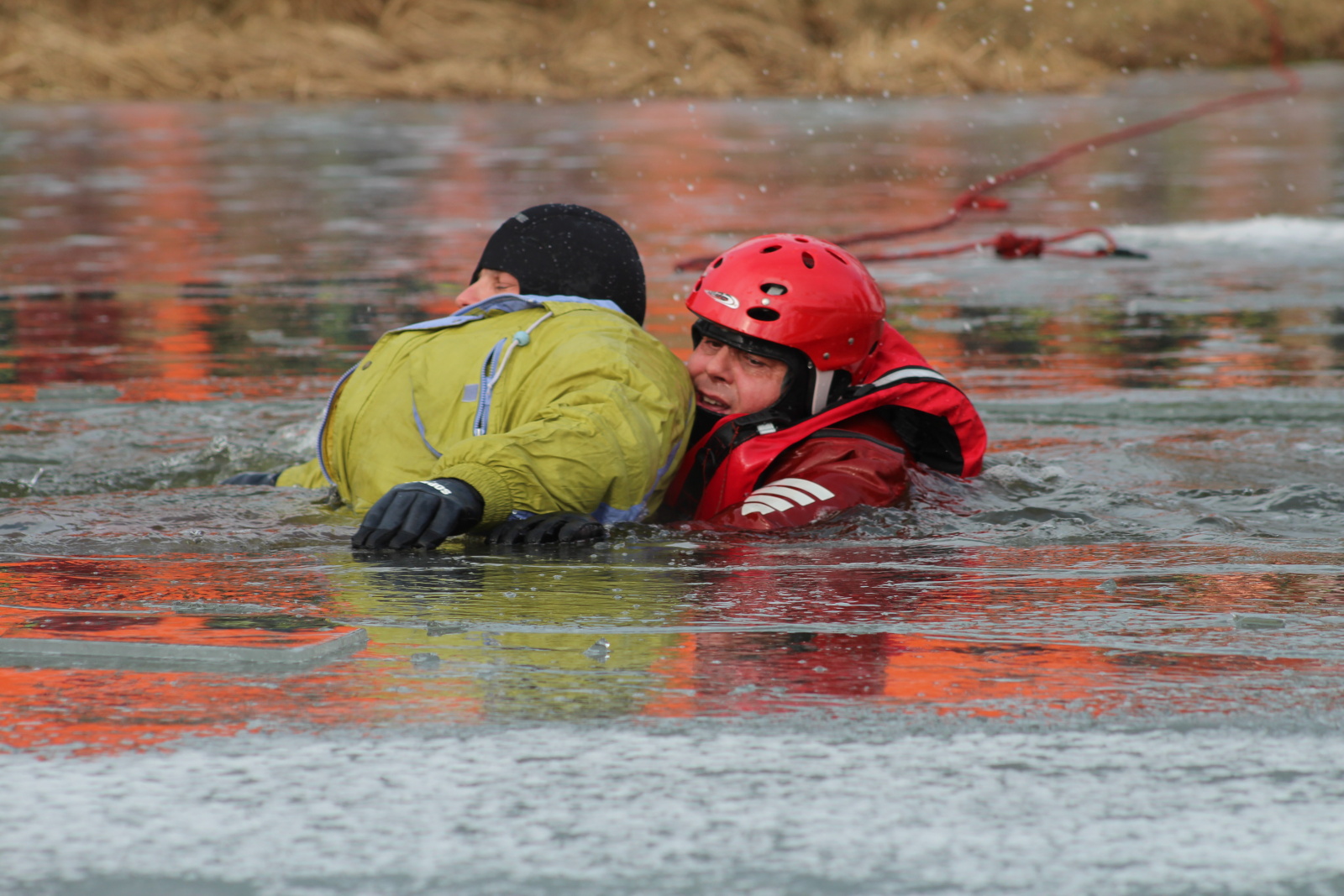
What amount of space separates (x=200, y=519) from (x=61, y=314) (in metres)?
5.41

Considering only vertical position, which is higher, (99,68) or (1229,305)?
(99,68)

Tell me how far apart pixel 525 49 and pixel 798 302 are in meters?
39.8

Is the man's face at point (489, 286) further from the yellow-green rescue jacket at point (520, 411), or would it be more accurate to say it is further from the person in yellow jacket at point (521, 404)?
the yellow-green rescue jacket at point (520, 411)

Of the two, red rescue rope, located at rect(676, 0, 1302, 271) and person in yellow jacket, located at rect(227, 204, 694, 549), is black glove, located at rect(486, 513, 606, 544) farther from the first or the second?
red rescue rope, located at rect(676, 0, 1302, 271)

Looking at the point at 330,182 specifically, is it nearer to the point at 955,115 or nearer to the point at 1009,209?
the point at 1009,209

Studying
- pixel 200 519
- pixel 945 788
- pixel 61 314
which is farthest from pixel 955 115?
pixel 945 788

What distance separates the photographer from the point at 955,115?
30.8 m

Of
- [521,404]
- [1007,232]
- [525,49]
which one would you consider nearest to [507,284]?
[521,404]

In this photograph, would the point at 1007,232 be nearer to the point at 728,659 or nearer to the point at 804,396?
the point at 804,396

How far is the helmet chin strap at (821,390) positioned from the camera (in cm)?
499

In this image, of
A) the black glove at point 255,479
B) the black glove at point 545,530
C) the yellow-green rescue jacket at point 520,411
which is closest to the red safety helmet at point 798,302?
the yellow-green rescue jacket at point 520,411

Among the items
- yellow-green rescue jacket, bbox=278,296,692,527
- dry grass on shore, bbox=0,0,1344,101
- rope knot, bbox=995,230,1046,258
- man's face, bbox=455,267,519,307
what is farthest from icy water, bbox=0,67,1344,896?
dry grass on shore, bbox=0,0,1344,101

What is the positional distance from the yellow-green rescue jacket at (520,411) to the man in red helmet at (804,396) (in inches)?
12.4

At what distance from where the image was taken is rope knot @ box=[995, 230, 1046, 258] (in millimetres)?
12078
